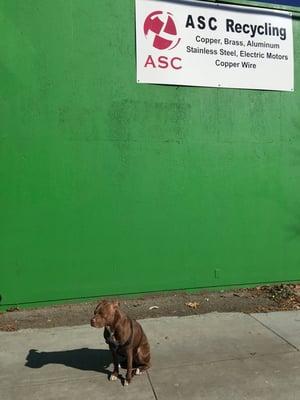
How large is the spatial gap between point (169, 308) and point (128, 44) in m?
3.28

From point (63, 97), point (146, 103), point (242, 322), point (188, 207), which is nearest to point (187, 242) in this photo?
point (188, 207)

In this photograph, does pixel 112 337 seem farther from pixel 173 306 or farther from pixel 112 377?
pixel 173 306

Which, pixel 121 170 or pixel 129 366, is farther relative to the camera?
pixel 121 170

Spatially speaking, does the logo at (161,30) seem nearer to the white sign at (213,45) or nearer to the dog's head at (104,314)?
the white sign at (213,45)

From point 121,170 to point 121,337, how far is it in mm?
2839

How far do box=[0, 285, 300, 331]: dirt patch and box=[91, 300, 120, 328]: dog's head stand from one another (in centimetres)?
197

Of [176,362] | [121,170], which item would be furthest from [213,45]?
[176,362]

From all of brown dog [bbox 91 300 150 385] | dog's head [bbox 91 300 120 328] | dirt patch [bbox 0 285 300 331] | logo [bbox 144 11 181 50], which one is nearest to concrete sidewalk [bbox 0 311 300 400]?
brown dog [bbox 91 300 150 385]

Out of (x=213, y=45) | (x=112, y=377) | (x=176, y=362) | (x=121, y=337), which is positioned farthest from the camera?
(x=213, y=45)

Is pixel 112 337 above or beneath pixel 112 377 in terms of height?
above

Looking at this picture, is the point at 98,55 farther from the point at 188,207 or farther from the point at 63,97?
the point at 188,207

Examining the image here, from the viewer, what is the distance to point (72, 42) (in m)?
6.23

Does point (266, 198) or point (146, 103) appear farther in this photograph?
point (266, 198)

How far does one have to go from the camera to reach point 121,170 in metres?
6.46
